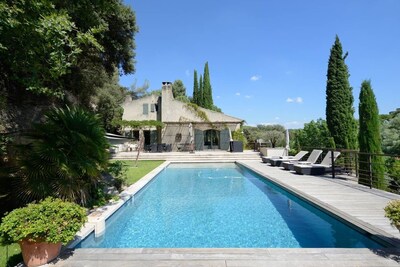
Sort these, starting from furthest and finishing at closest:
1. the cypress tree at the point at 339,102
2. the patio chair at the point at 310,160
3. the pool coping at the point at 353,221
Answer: the cypress tree at the point at 339,102, the patio chair at the point at 310,160, the pool coping at the point at 353,221

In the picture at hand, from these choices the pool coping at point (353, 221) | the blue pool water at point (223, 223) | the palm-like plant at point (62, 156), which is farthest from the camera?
the blue pool water at point (223, 223)

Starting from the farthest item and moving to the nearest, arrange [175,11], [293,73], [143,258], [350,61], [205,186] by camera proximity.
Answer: [293,73]
[350,61]
[175,11]
[205,186]
[143,258]

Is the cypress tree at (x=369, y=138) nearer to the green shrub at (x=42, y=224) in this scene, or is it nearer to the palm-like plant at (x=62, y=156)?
the palm-like plant at (x=62, y=156)

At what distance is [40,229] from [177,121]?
78.5 ft

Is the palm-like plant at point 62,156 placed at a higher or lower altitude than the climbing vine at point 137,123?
lower

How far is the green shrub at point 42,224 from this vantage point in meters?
3.19

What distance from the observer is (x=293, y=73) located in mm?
21391

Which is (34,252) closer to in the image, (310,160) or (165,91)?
(310,160)

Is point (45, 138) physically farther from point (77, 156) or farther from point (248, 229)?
point (248, 229)

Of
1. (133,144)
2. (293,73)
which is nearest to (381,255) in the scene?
(293,73)

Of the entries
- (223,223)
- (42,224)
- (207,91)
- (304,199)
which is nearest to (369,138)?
(304,199)

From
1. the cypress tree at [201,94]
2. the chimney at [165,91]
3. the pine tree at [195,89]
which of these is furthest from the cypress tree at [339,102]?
the pine tree at [195,89]

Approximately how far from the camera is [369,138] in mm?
8820

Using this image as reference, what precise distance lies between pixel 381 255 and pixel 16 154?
6.58 m
